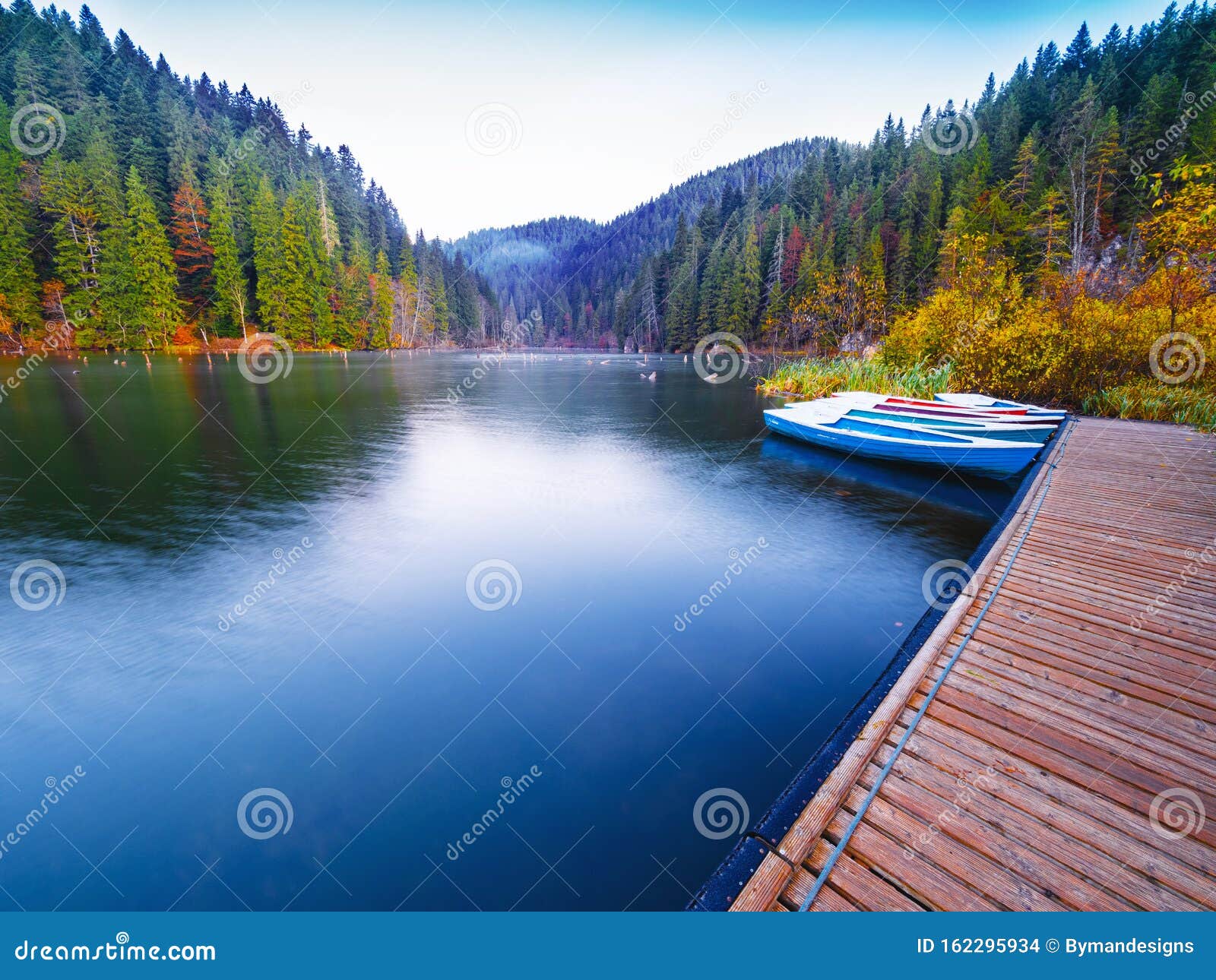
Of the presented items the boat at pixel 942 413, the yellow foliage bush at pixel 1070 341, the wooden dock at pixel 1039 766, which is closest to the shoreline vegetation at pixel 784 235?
the yellow foliage bush at pixel 1070 341

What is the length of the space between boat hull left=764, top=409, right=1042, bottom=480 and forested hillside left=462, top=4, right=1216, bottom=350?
48.8ft

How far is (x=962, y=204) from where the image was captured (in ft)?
201

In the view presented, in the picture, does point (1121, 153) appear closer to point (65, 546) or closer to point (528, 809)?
point (528, 809)

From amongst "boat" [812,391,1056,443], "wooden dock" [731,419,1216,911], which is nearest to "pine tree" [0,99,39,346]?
"boat" [812,391,1056,443]

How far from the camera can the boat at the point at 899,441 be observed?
1519 centimetres

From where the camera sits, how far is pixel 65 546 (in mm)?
11766

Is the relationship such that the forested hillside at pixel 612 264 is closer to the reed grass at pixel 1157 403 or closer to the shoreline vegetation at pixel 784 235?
the shoreline vegetation at pixel 784 235

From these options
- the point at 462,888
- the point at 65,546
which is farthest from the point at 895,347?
the point at 65,546

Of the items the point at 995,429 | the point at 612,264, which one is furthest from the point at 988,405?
A: the point at 612,264

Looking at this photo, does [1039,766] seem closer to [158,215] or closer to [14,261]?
[14,261]

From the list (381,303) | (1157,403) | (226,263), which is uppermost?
(226,263)

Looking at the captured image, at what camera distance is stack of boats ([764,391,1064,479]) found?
15578 millimetres

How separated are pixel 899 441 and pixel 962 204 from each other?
6322 cm
